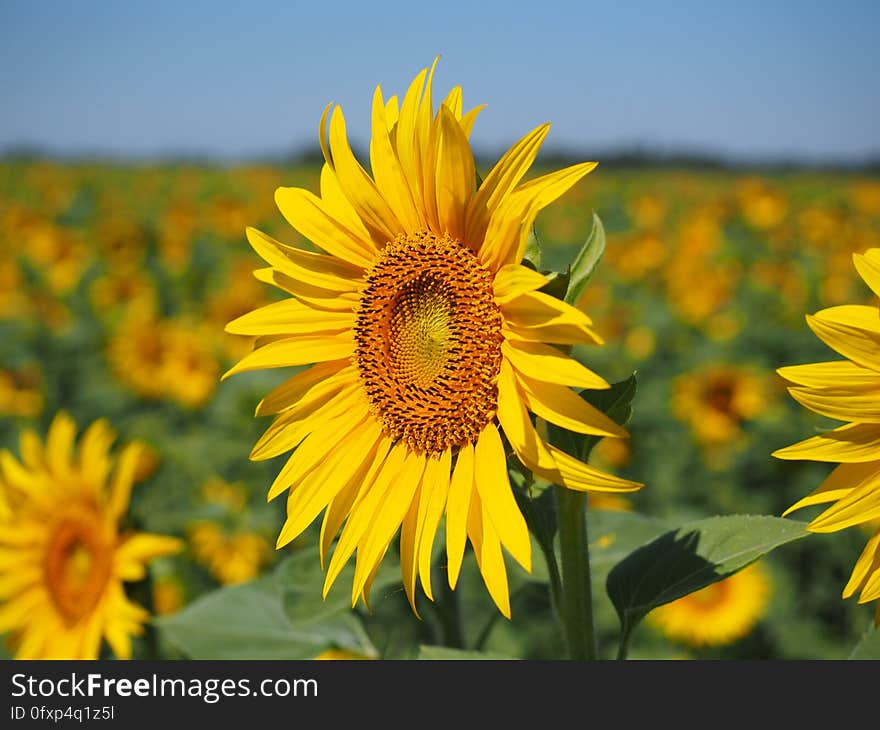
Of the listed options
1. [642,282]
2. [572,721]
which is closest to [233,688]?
[572,721]

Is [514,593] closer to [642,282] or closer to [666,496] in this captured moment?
[666,496]

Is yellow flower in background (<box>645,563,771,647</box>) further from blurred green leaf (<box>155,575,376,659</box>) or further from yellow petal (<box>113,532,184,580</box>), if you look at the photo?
yellow petal (<box>113,532,184,580</box>)

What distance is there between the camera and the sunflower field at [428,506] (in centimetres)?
173

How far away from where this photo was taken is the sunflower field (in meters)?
1.73

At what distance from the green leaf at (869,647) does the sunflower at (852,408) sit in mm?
237

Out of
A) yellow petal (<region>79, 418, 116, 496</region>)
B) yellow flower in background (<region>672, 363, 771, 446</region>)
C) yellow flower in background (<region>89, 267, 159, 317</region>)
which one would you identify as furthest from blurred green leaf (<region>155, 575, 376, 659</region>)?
yellow flower in background (<region>89, 267, 159, 317</region>)

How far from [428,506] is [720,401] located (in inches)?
159

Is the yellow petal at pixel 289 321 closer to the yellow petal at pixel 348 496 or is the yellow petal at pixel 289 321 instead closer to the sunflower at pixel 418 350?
the sunflower at pixel 418 350

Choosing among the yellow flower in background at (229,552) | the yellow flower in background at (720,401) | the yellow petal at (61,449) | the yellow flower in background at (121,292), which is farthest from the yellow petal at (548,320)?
the yellow flower in background at (121,292)

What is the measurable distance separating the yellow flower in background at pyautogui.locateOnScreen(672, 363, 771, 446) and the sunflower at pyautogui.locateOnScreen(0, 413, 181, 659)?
340cm

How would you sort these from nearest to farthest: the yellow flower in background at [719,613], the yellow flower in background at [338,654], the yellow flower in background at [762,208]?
the yellow flower in background at [338,654] → the yellow flower in background at [719,613] → the yellow flower in background at [762,208]

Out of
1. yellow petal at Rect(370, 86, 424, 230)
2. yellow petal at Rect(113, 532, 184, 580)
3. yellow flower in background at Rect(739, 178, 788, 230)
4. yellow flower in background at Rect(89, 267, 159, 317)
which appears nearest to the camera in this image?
yellow petal at Rect(370, 86, 424, 230)

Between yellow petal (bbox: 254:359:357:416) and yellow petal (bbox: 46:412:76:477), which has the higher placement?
yellow petal (bbox: 254:359:357:416)

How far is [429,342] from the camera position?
4.79 feet
